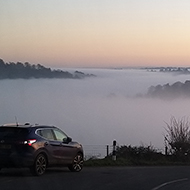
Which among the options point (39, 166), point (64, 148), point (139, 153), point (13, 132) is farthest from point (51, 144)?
point (139, 153)

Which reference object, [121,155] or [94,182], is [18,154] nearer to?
[94,182]

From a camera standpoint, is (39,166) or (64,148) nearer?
(39,166)

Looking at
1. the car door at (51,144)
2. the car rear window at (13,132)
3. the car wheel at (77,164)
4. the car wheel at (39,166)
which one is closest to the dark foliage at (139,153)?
the car wheel at (77,164)

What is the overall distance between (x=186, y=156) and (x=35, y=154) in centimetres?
1549

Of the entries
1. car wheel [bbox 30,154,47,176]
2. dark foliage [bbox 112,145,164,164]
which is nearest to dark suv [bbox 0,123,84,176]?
car wheel [bbox 30,154,47,176]

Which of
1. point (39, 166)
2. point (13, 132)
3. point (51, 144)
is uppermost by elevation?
point (13, 132)

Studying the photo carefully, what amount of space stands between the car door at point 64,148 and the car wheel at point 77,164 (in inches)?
10.9

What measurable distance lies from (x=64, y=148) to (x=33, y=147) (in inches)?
80.5

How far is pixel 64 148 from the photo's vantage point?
18.1m

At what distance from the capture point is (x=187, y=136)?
3141cm

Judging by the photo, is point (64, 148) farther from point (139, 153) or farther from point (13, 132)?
point (139, 153)

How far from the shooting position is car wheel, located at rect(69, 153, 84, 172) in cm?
1877

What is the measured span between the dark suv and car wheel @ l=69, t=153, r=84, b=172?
17.5 inches

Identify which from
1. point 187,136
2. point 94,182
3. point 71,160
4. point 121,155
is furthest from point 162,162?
point 94,182
